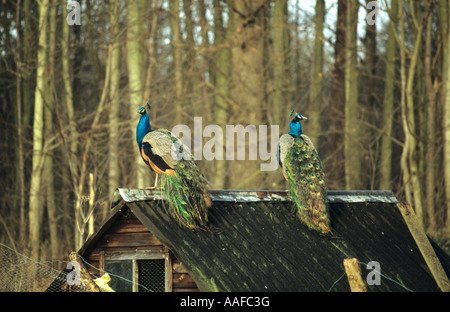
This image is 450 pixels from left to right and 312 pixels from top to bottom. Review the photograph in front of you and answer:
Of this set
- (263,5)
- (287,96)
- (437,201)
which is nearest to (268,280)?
(263,5)

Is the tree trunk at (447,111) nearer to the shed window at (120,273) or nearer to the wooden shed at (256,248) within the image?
the wooden shed at (256,248)

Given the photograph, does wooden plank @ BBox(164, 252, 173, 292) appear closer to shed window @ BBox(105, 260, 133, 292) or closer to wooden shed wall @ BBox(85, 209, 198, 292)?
wooden shed wall @ BBox(85, 209, 198, 292)

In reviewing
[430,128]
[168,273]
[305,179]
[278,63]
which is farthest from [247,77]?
[168,273]

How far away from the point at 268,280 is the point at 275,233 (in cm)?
106

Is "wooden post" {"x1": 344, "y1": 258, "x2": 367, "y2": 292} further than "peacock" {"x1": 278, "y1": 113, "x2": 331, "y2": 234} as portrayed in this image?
No

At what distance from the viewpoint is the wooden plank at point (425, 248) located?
9.00 metres

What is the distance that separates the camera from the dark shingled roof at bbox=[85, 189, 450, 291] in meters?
7.88

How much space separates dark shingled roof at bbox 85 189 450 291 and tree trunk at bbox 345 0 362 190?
11940 millimetres

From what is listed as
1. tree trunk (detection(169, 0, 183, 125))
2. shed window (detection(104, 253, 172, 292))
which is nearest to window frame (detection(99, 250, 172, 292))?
shed window (detection(104, 253, 172, 292))

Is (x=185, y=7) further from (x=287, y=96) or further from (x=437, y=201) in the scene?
(x=437, y=201)

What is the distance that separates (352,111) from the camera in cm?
2227

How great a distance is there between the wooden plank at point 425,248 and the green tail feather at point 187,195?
306 centimetres

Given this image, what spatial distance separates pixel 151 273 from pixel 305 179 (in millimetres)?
2521

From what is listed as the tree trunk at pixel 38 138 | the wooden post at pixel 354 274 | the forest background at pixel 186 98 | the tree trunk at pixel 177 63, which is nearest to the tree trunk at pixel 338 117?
the forest background at pixel 186 98
